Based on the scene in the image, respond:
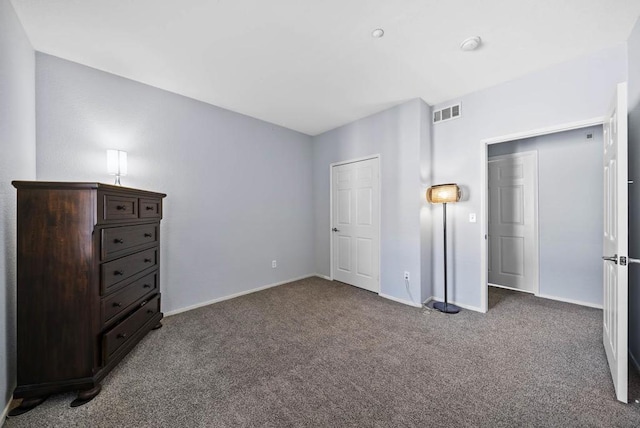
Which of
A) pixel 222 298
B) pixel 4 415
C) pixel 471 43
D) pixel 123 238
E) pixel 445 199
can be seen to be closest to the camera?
pixel 4 415

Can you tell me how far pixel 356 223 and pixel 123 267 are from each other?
115 inches

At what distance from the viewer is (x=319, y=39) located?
6.57ft

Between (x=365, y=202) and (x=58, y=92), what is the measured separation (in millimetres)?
3572

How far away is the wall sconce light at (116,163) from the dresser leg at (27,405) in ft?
5.66

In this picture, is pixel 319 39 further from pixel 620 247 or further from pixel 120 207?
pixel 620 247

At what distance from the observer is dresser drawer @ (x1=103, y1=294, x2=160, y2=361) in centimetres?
168

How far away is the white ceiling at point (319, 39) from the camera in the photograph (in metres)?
1.70

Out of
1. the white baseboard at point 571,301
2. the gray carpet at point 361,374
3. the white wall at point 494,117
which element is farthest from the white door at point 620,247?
the white baseboard at point 571,301

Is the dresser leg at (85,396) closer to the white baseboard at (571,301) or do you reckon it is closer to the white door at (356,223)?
the white door at (356,223)

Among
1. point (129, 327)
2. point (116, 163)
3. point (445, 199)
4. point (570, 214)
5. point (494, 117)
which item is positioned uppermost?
point (494, 117)

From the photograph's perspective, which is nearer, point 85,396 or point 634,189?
point 85,396

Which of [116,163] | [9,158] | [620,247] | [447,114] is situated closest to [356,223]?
[447,114]

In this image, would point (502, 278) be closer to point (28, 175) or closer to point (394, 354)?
point (394, 354)

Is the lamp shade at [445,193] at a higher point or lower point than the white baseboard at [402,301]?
higher
